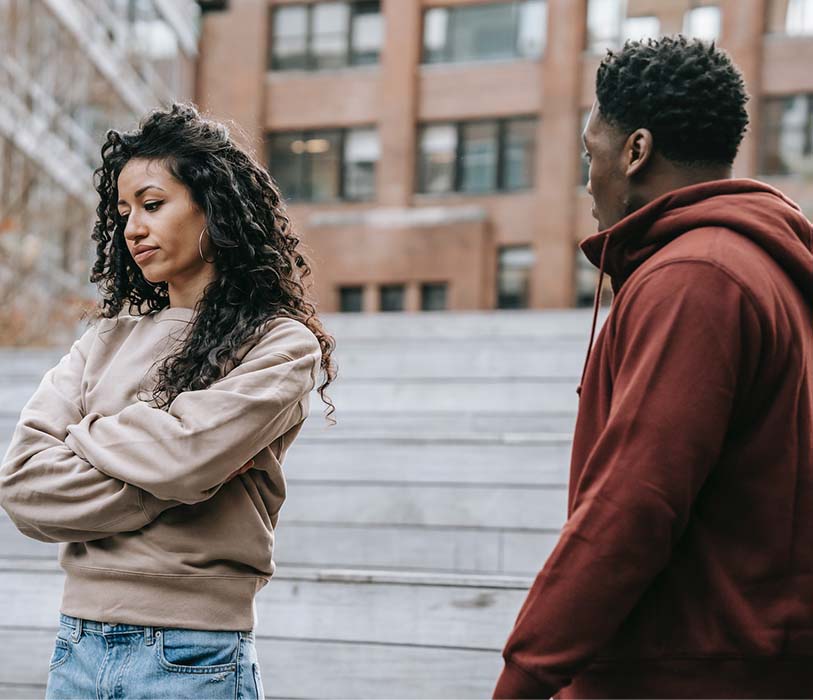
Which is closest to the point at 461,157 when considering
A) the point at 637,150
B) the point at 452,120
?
the point at 452,120

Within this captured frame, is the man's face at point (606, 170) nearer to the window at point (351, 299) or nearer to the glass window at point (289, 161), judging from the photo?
the window at point (351, 299)

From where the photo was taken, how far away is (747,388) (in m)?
1.58

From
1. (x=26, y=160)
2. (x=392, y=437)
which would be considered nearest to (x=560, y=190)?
(x=26, y=160)

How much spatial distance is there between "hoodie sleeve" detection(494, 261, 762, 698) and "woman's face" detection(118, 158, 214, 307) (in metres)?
1.14

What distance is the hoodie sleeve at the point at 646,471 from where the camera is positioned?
4.99 feet

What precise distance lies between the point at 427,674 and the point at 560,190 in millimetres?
21386

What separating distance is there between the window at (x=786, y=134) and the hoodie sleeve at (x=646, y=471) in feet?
74.2

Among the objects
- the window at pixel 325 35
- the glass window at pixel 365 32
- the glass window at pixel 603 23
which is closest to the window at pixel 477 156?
the glass window at pixel 603 23

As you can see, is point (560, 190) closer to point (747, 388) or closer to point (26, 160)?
point (26, 160)

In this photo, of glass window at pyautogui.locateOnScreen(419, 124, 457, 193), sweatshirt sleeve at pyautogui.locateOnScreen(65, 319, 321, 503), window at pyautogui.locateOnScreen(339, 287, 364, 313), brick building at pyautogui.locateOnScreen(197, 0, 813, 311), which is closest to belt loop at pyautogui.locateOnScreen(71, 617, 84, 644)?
sweatshirt sleeve at pyautogui.locateOnScreen(65, 319, 321, 503)

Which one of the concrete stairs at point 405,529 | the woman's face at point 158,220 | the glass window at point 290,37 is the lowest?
the concrete stairs at point 405,529

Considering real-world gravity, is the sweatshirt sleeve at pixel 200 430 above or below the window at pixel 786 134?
below

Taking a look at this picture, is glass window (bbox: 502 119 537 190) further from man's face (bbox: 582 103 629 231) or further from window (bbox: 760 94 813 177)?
man's face (bbox: 582 103 629 231)

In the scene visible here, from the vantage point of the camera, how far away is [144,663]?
6.68 ft
